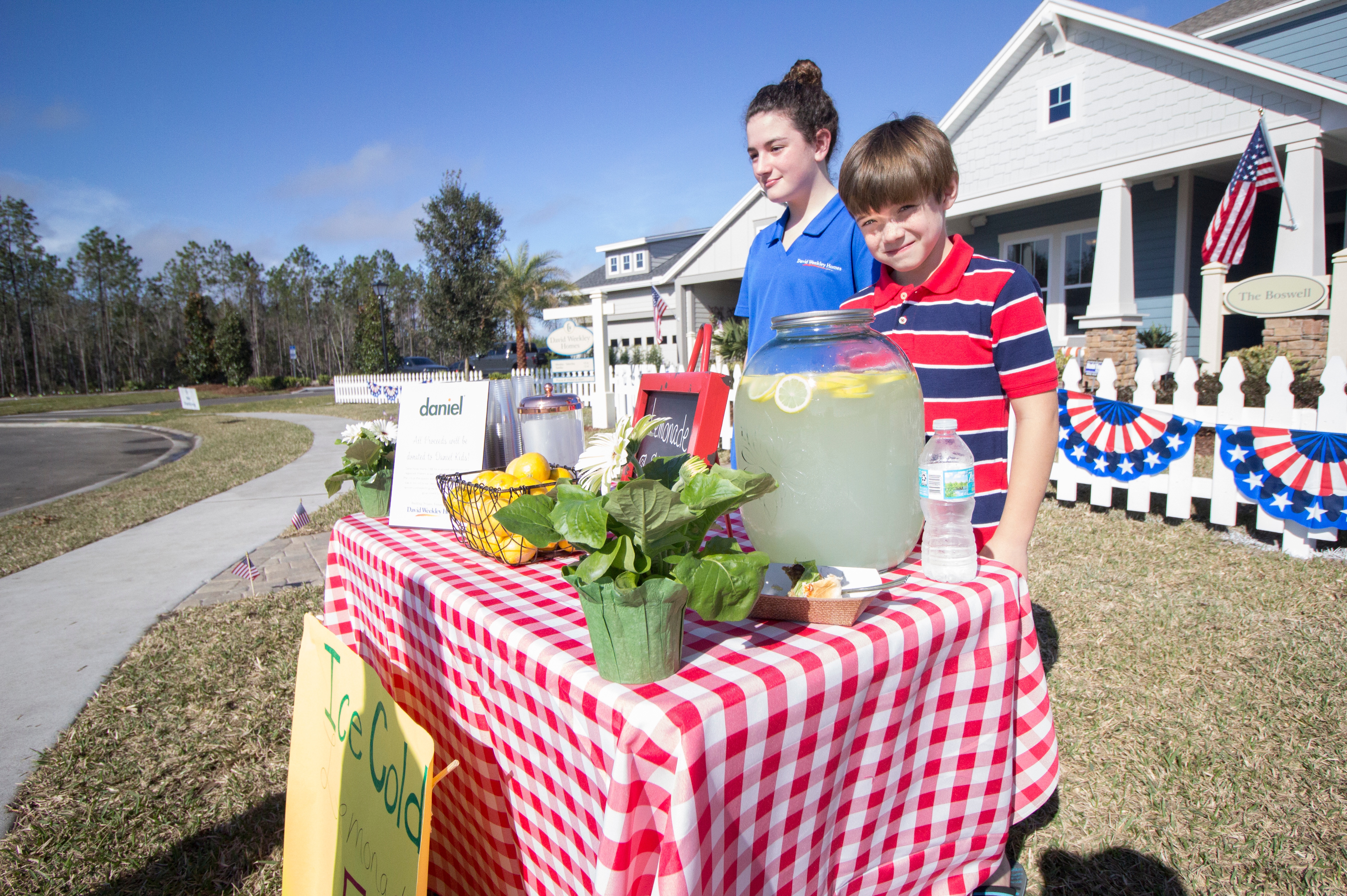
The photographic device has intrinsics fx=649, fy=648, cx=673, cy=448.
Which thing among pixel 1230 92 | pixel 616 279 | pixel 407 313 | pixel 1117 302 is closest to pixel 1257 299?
pixel 1117 302

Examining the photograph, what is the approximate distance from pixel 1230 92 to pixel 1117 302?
9.54 feet

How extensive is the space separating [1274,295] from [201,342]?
42875 mm

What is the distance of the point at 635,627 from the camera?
0.84 metres

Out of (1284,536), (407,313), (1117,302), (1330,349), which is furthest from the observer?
(407,313)

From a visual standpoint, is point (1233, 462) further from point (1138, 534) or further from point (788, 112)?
point (788, 112)

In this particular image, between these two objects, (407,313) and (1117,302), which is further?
(407,313)

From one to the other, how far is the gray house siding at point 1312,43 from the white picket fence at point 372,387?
65.7 ft

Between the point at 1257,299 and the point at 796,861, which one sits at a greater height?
the point at 1257,299

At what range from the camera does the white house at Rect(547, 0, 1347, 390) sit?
811 cm

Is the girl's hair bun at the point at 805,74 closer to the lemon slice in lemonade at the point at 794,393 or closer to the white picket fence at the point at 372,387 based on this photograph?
the lemon slice in lemonade at the point at 794,393

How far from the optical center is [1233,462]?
4078mm

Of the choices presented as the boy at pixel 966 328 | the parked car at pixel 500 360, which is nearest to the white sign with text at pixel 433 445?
the boy at pixel 966 328

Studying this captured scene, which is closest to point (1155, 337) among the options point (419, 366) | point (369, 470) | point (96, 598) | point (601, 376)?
point (601, 376)

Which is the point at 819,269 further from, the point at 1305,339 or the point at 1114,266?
the point at 1114,266
